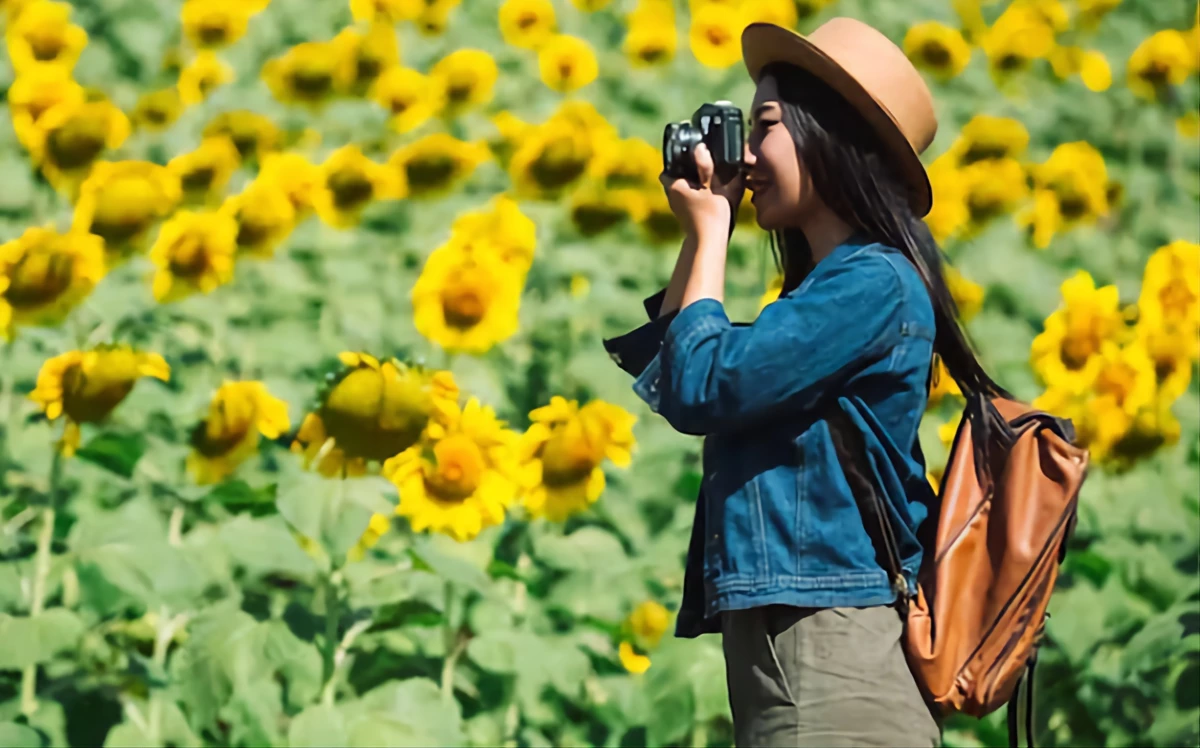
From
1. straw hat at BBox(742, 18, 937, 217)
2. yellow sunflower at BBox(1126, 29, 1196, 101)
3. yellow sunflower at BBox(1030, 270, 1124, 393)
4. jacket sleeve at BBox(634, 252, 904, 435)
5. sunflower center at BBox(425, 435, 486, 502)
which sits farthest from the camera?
yellow sunflower at BBox(1126, 29, 1196, 101)

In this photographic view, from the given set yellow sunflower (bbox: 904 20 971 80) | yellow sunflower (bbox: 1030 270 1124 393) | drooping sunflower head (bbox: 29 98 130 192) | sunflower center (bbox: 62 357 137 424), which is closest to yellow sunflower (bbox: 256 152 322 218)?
drooping sunflower head (bbox: 29 98 130 192)

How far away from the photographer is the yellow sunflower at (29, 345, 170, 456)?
218 cm

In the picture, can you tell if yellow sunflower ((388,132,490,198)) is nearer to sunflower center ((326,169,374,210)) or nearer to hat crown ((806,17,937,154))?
sunflower center ((326,169,374,210))

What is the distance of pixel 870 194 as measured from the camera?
132 cm

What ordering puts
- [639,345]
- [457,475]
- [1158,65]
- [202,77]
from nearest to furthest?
[639,345], [457,475], [202,77], [1158,65]

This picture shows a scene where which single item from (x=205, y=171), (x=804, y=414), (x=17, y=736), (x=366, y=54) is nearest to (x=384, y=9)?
(x=366, y=54)

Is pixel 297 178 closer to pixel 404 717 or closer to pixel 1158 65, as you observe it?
pixel 404 717

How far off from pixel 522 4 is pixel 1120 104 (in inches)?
38.7

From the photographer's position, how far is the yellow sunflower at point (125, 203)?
2.30m

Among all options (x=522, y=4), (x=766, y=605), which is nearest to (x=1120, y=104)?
(x=522, y=4)

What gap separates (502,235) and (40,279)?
657 mm

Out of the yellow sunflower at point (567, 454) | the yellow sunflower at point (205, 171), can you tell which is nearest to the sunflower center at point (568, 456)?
the yellow sunflower at point (567, 454)

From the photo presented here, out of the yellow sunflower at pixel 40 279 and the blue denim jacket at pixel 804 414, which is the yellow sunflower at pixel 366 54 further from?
the blue denim jacket at pixel 804 414

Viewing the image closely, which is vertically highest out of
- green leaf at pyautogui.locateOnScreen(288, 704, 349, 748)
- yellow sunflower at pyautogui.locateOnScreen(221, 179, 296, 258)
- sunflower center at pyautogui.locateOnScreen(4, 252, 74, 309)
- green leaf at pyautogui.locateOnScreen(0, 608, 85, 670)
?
yellow sunflower at pyautogui.locateOnScreen(221, 179, 296, 258)
